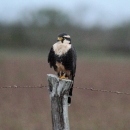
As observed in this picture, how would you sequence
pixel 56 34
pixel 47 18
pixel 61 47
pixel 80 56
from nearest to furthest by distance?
pixel 61 47
pixel 80 56
pixel 56 34
pixel 47 18

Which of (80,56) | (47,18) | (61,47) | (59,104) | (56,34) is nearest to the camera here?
(59,104)

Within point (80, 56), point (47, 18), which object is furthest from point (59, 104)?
point (47, 18)

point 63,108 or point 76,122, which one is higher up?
point 63,108

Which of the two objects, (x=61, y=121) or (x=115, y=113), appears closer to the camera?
(x=61, y=121)

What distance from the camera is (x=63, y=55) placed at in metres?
5.00

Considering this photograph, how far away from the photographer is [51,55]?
16.7ft

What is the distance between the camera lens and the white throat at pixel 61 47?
4.93m

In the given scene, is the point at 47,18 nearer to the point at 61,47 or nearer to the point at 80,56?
the point at 80,56

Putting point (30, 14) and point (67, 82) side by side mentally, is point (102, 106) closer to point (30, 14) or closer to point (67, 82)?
point (67, 82)

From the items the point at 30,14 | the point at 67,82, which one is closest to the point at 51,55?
the point at 67,82

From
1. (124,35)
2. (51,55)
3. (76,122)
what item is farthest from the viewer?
(124,35)

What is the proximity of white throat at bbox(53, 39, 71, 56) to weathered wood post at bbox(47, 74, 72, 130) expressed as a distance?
51.8 inches

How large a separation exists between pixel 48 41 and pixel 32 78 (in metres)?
29.5

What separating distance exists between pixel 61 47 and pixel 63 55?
0.11 meters
